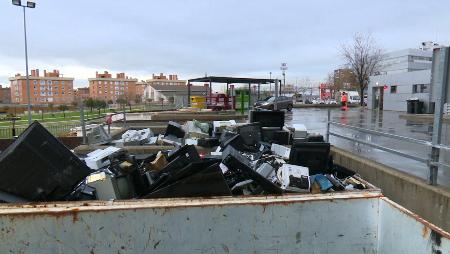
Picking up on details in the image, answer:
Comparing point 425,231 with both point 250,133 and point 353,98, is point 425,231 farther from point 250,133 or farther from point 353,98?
point 353,98

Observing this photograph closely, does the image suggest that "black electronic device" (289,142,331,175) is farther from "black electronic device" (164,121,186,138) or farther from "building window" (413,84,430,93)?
"building window" (413,84,430,93)

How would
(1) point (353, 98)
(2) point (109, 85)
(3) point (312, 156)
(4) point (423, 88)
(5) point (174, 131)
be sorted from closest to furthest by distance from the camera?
(3) point (312, 156)
(5) point (174, 131)
(4) point (423, 88)
(1) point (353, 98)
(2) point (109, 85)

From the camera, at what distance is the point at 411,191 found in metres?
4.85

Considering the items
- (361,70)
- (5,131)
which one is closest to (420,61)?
(361,70)

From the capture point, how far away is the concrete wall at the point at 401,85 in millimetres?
30297

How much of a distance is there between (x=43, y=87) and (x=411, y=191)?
138 metres

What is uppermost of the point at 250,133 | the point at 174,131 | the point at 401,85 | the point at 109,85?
the point at 109,85

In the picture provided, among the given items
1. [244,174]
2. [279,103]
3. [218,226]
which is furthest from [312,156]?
[279,103]

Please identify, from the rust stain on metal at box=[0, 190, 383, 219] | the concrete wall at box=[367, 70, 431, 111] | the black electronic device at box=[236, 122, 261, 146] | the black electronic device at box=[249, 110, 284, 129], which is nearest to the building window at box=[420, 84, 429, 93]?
the concrete wall at box=[367, 70, 431, 111]

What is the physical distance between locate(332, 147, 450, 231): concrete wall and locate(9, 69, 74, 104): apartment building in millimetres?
125539

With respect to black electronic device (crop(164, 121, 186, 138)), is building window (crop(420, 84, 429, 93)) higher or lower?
higher

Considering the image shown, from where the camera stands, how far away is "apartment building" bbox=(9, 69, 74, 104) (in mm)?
120750

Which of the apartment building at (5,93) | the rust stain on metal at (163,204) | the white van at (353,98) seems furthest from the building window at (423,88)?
the apartment building at (5,93)

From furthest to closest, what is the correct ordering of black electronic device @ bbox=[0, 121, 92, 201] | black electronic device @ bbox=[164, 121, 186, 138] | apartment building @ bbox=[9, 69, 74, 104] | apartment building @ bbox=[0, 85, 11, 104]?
apartment building @ bbox=[0, 85, 11, 104], apartment building @ bbox=[9, 69, 74, 104], black electronic device @ bbox=[164, 121, 186, 138], black electronic device @ bbox=[0, 121, 92, 201]
